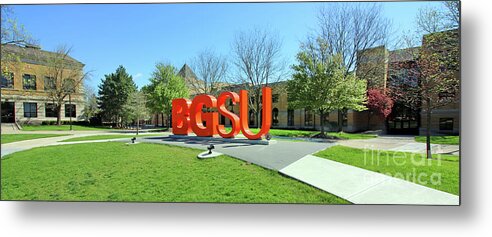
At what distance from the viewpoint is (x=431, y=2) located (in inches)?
123

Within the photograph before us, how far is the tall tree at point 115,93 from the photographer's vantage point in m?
3.73

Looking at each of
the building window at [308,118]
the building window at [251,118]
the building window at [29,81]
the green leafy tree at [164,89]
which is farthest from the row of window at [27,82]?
the building window at [308,118]

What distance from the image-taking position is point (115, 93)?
369cm

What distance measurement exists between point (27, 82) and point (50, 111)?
1.87 feet

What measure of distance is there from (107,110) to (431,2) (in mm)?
5987

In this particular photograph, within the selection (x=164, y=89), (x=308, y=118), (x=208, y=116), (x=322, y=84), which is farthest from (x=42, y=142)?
(x=322, y=84)

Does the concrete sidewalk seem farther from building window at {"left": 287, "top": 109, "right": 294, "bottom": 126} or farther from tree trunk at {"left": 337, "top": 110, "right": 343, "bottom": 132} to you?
building window at {"left": 287, "top": 109, "right": 294, "bottom": 126}

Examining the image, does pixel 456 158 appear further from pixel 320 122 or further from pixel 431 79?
pixel 320 122

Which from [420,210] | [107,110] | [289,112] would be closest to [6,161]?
[107,110]

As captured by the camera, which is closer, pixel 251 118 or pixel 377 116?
pixel 377 116

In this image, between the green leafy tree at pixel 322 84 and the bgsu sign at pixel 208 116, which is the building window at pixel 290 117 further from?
the bgsu sign at pixel 208 116

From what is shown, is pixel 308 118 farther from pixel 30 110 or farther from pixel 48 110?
pixel 30 110

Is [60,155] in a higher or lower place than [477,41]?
lower

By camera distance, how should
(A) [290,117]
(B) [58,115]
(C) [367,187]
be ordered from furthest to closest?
1. (A) [290,117]
2. (B) [58,115]
3. (C) [367,187]
